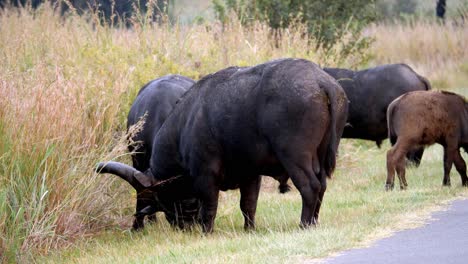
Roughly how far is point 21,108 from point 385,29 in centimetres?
2390

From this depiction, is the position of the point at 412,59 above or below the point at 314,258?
below

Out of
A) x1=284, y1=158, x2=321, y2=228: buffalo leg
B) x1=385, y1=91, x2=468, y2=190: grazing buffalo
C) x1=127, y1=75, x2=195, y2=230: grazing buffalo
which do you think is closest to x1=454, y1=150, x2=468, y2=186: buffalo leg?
x1=385, y1=91, x2=468, y2=190: grazing buffalo

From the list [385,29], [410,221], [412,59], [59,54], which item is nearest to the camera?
→ [410,221]

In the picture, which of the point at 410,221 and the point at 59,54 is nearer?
the point at 410,221

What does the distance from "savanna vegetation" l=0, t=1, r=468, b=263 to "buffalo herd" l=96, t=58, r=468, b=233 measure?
351 mm

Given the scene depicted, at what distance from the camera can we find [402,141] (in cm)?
1245

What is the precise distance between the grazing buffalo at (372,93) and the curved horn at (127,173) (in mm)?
6385

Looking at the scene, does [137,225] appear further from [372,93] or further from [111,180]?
[372,93]

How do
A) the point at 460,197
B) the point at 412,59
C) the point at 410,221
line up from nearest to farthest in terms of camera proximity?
the point at 410,221 → the point at 460,197 → the point at 412,59

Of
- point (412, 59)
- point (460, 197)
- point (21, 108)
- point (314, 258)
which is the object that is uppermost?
point (21, 108)

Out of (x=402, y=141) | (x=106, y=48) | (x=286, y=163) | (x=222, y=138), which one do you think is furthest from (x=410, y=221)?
(x=106, y=48)

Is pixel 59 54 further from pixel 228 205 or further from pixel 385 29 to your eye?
pixel 385 29

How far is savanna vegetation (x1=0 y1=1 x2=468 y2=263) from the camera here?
9.18 metres

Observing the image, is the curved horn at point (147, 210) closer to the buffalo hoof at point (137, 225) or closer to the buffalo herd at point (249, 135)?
the buffalo herd at point (249, 135)
